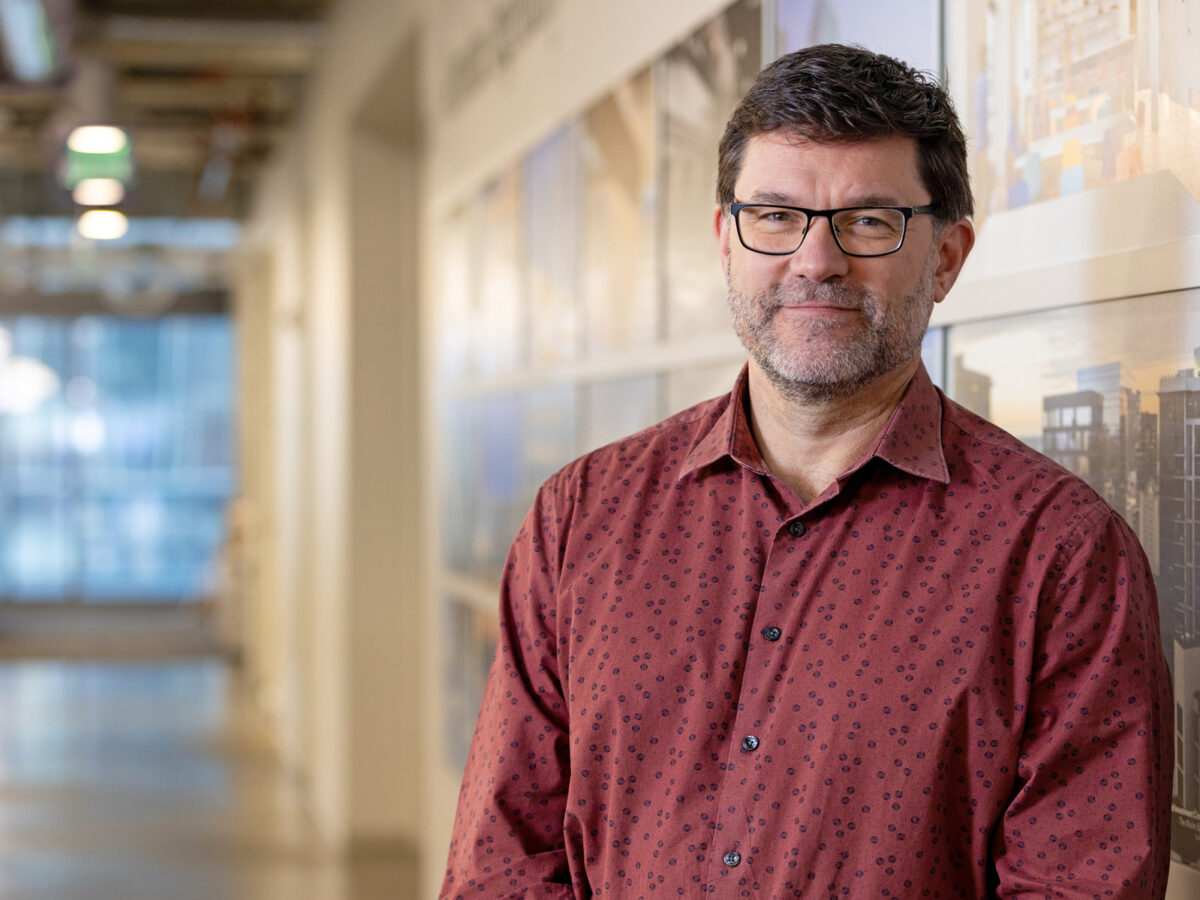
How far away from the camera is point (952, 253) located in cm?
146

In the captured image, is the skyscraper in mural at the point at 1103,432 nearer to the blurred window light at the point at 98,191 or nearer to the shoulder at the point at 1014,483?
the shoulder at the point at 1014,483

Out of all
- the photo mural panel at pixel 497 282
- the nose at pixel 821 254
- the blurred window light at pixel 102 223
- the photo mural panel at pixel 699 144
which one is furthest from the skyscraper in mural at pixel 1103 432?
the blurred window light at pixel 102 223

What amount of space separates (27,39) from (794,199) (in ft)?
14.1

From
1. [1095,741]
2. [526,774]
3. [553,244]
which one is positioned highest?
[553,244]

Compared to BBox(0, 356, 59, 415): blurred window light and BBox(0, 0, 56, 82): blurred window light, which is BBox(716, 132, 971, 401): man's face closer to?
BBox(0, 0, 56, 82): blurred window light

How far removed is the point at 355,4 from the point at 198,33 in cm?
113

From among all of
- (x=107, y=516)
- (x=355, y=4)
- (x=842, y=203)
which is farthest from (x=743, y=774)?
(x=107, y=516)

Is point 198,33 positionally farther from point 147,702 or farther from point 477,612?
point 147,702

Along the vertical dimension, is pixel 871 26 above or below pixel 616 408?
above

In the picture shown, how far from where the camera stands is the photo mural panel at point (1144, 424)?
142cm

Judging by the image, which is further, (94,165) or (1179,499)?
(94,165)

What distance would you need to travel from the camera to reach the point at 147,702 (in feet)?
31.8

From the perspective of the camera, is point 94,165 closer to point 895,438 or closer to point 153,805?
point 153,805

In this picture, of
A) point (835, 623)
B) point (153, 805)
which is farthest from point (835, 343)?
point (153, 805)
